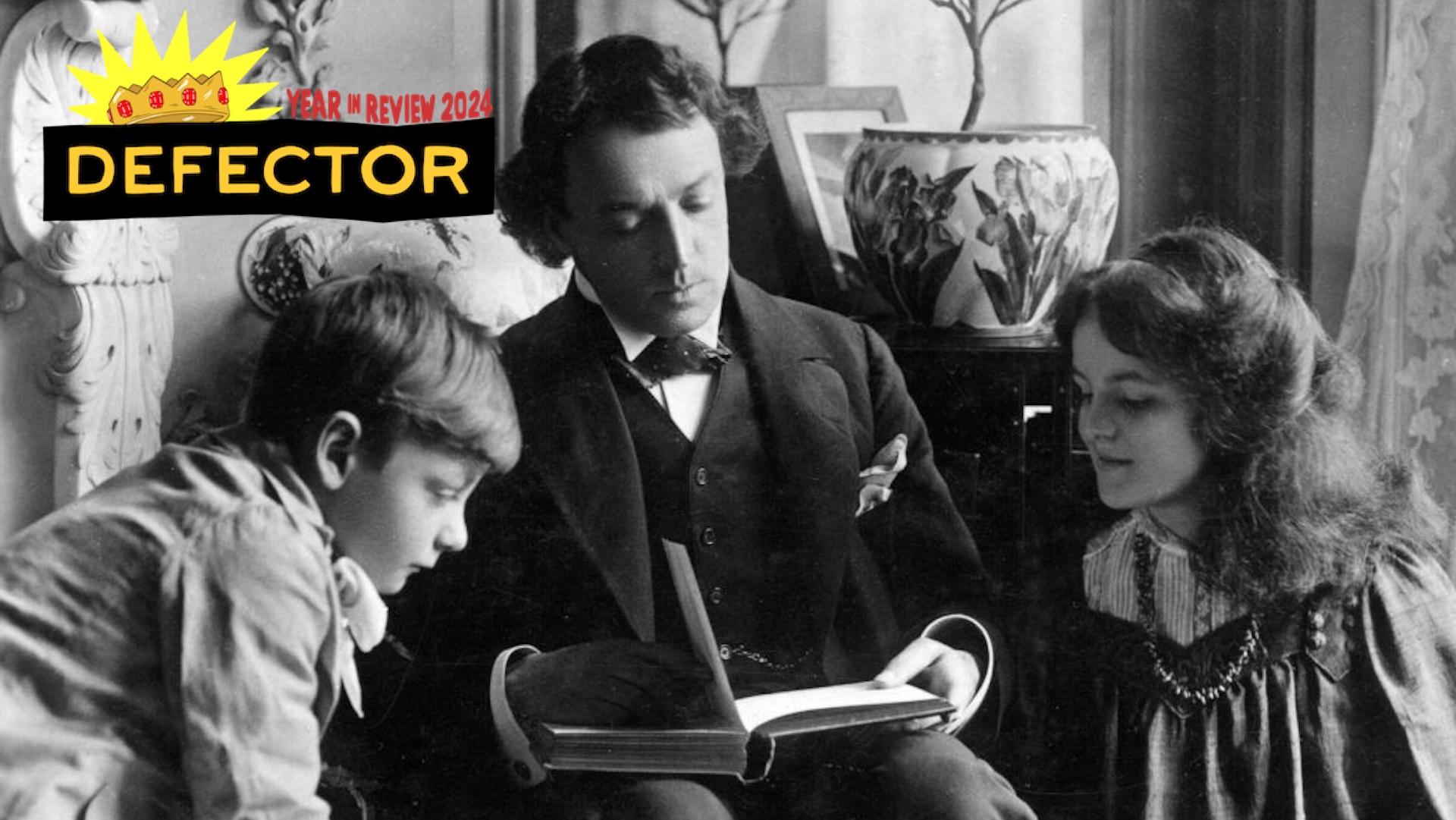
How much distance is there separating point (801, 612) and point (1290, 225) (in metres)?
0.61

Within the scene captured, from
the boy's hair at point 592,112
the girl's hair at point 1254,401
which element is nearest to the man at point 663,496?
the boy's hair at point 592,112

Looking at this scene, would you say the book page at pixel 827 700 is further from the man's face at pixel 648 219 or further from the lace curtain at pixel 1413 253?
the lace curtain at pixel 1413 253

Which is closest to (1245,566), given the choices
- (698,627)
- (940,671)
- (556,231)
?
(940,671)

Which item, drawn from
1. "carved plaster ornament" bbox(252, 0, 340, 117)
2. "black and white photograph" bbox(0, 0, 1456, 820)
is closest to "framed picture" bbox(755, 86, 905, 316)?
"black and white photograph" bbox(0, 0, 1456, 820)

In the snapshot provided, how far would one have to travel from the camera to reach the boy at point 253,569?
135cm

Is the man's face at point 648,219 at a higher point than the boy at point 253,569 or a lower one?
higher

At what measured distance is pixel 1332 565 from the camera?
1522 mm

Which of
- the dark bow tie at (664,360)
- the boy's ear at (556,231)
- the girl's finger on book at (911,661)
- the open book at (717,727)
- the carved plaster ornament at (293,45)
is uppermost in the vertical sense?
the carved plaster ornament at (293,45)

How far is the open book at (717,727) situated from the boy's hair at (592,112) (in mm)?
341

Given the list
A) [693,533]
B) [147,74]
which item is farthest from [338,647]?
[147,74]

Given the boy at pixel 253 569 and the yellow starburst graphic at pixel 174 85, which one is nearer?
the boy at pixel 253 569

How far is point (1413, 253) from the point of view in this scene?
1.55m

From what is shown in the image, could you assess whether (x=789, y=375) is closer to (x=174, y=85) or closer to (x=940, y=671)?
(x=940, y=671)

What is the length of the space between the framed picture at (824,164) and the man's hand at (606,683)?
379 mm
